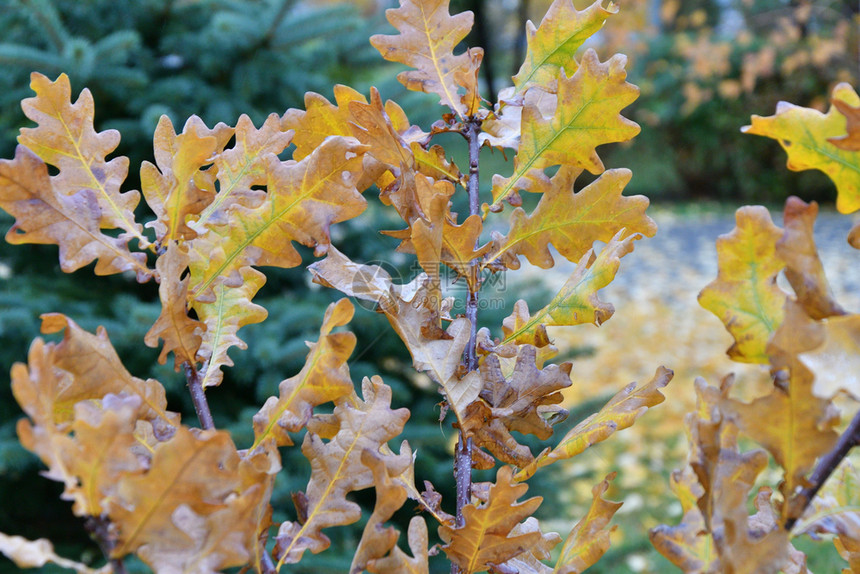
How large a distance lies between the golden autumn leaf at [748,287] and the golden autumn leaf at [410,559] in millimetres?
218

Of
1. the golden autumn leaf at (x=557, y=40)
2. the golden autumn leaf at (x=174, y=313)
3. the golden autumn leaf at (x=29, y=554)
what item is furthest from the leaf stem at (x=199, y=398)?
the golden autumn leaf at (x=557, y=40)

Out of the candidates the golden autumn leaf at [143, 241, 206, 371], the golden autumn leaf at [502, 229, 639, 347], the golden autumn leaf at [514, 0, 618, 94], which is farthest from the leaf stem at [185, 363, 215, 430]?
the golden autumn leaf at [514, 0, 618, 94]

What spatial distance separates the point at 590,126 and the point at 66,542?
1.89m

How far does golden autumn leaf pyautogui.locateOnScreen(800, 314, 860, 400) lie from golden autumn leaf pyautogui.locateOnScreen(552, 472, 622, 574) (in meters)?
0.17

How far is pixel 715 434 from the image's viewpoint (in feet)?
1.14

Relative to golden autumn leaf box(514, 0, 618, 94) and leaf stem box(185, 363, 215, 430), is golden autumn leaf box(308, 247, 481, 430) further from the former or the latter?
golden autumn leaf box(514, 0, 618, 94)

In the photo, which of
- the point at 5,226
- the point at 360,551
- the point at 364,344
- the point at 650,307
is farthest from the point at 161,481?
the point at 650,307

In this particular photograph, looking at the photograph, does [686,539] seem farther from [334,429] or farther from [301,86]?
[301,86]

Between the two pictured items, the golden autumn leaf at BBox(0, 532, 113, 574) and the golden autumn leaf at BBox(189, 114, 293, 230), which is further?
the golden autumn leaf at BBox(189, 114, 293, 230)

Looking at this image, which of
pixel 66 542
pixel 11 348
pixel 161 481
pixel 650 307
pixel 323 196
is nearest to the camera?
pixel 161 481

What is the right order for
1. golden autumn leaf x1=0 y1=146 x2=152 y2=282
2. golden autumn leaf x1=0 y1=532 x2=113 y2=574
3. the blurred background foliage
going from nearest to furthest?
1. golden autumn leaf x1=0 y1=532 x2=113 y2=574
2. golden autumn leaf x1=0 y1=146 x2=152 y2=282
3. the blurred background foliage

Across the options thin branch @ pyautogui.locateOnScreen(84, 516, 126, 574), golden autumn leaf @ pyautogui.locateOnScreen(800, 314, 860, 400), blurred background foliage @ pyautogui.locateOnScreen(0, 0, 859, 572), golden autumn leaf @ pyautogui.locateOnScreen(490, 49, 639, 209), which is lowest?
blurred background foliage @ pyautogui.locateOnScreen(0, 0, 859, 572)

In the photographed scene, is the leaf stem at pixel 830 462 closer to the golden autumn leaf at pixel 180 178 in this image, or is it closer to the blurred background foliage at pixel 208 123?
the golden autumn leaf at pixel 180 178

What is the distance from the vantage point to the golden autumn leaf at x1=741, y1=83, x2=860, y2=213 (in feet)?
1.30
